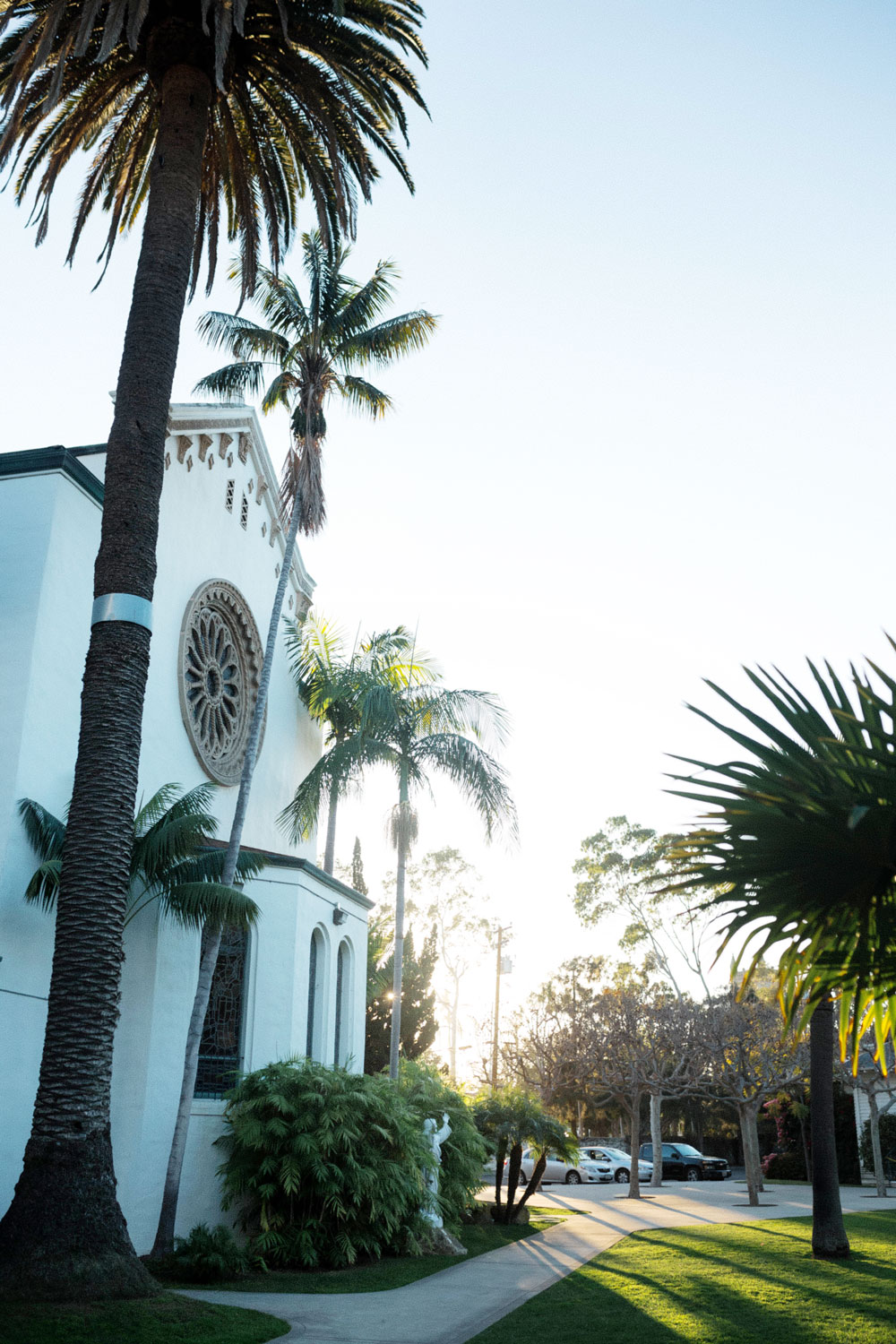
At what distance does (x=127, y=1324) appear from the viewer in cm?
841

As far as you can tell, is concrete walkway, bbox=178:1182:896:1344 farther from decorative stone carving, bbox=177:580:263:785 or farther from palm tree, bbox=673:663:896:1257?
decorative stone carving, bbox=177:580:263:785

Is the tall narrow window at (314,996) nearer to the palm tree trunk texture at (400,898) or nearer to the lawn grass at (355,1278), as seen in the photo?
the palm tree trunk texture at (400,898)

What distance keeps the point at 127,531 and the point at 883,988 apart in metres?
8.01

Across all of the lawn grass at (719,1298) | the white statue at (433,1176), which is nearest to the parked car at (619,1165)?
the lawn grass at (719,1298)

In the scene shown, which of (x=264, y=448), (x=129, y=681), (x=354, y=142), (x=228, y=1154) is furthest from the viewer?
(x=264, y=448)

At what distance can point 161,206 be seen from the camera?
483 inches

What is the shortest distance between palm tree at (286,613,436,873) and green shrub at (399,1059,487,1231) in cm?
534

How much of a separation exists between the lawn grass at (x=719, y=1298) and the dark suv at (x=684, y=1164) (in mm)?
27710

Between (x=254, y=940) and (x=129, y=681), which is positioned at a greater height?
(x=129, y=681)

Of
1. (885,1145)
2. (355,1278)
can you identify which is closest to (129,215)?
(355,1278)

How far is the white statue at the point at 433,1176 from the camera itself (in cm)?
1667

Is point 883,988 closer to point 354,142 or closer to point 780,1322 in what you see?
point 780,1322

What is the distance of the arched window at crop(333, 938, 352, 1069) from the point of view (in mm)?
20330

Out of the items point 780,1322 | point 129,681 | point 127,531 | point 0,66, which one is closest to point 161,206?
point 0,66
